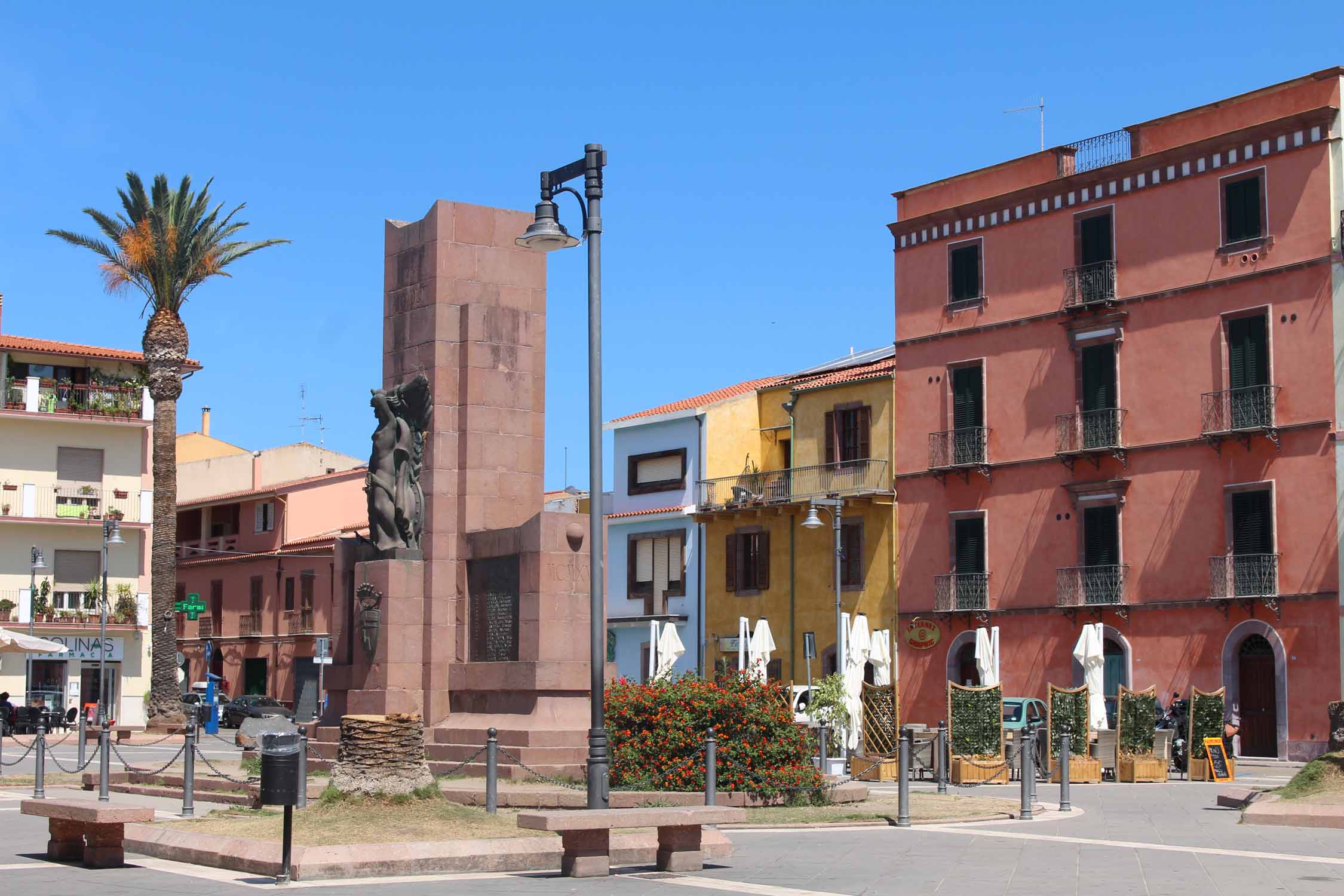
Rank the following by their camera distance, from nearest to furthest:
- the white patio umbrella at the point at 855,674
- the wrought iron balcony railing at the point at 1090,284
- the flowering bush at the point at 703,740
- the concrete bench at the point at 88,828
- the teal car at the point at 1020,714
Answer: the concrete bench at the point at 88,828 < the flowering bush at the point at 703,740 < the white patio umbrella at the point at 855,674 < the teal car at the point at 1020,714 < the wrought iron balcony railing at the point at 1090,284

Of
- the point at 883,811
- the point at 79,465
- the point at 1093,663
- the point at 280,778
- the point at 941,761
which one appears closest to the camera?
the point at 280,778

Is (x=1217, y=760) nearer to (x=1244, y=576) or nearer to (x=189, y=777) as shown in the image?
(x=1244, y=576)

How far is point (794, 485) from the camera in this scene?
50.2 metres

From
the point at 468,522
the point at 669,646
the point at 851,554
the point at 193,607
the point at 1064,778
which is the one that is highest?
the point at 851,554

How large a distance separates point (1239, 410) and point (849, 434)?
1333cm

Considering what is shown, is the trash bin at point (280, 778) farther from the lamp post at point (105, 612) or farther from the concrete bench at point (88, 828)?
the lamp post at point (105, 612)

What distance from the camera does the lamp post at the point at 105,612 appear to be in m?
47.7

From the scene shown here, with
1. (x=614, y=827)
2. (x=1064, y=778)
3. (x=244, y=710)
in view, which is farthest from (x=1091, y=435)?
(x=244, y=710)

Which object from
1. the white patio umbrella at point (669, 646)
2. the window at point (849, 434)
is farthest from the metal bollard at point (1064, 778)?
the window at point (849, 434)

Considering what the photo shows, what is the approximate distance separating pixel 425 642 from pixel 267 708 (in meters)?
35.0

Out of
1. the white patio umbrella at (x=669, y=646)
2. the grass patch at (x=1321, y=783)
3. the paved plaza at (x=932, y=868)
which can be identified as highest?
the white patio umbrella at (x=669, y=646)

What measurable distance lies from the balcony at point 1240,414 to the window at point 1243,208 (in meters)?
3.45

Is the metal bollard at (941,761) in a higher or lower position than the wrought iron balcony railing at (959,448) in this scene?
lower

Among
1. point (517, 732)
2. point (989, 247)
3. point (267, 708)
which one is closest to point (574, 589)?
point (517, 732)
